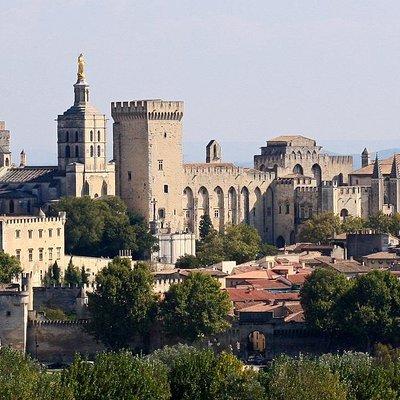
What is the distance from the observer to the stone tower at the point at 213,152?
16838 cm

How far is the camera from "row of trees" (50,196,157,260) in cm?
13562

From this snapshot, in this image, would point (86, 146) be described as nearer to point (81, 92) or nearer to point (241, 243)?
point (81, 92)

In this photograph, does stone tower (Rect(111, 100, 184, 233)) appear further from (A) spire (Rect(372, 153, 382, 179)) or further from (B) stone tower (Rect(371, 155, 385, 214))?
(A) spire (Rect(372, 153, 382, 179))

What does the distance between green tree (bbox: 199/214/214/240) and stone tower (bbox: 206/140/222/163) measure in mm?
15657

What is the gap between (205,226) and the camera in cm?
15125

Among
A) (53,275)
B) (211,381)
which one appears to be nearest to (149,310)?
(53,275)

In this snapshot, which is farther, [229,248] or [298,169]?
[298,169]

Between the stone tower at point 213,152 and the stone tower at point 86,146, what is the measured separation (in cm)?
2229

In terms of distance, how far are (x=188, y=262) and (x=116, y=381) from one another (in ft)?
163

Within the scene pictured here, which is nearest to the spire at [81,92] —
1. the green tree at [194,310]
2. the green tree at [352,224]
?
the green tree at [352,224]

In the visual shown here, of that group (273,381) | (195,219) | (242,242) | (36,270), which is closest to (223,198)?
(195,219)

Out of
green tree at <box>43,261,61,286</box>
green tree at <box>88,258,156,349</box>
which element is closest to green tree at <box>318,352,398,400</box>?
green tree at <box>88,258,156,349</box>

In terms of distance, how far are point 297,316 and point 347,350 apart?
3441 mm

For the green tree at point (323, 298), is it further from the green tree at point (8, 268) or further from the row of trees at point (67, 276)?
the row of trees at point (67, 276)
